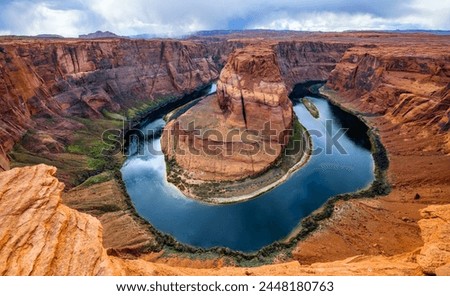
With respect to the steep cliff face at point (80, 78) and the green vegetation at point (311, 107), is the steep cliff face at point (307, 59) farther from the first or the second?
the steep cliff face at point (80, 78)

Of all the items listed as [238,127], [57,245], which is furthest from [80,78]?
[57,245]

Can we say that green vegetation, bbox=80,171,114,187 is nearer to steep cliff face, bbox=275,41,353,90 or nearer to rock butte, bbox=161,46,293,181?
rock butte, bbox=161,46,293,181

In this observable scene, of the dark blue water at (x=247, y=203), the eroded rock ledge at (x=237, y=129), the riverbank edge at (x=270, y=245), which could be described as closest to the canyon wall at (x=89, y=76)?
the dark blue water at (x=247, y=203)

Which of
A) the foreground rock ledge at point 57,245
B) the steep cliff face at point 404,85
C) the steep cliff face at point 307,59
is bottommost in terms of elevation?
the foreground rock ledge at point 57,245

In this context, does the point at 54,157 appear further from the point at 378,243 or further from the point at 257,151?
the point at 378,243

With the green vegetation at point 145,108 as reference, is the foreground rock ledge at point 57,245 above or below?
below

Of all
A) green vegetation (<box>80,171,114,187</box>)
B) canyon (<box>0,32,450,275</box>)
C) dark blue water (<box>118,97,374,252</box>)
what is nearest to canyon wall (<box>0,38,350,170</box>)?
canyon (<box>0,32,450,275</box>)

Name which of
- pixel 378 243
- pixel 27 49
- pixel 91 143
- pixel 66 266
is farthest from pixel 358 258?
pixel 27 49
